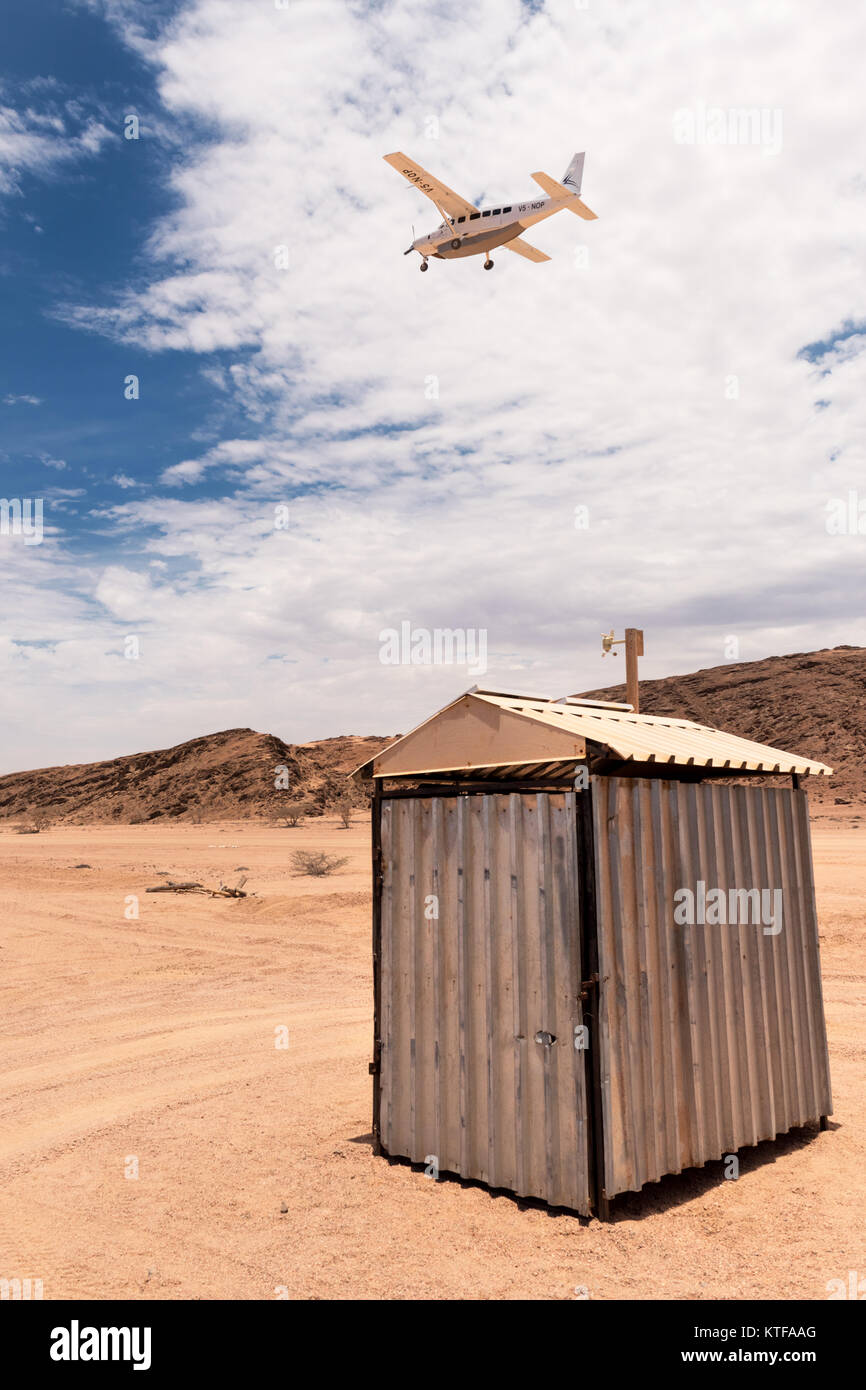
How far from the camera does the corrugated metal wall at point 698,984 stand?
19.2 ft

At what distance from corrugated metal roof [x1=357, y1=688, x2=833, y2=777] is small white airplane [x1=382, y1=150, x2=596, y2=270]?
1724 centimetres

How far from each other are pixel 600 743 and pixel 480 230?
19.6 metres

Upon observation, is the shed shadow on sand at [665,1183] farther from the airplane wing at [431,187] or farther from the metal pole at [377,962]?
the airplane wing at [431,187]

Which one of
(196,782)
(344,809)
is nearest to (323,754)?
(196,782)

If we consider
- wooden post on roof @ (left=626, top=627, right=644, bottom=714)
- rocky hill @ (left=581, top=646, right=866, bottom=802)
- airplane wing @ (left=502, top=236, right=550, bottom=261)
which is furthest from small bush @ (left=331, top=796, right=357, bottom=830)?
wooden post on roof @ (left=626, top=627, right=644, bottom=714)

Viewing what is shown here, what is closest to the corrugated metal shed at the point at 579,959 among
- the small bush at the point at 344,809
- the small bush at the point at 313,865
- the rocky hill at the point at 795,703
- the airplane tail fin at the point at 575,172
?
the small bush at the point at 313,865

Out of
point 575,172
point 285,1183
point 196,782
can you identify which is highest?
point 575,172

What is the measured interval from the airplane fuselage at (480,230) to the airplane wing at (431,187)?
0.67 ft

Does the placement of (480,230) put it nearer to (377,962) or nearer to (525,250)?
(525,250)

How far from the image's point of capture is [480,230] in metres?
21.8
